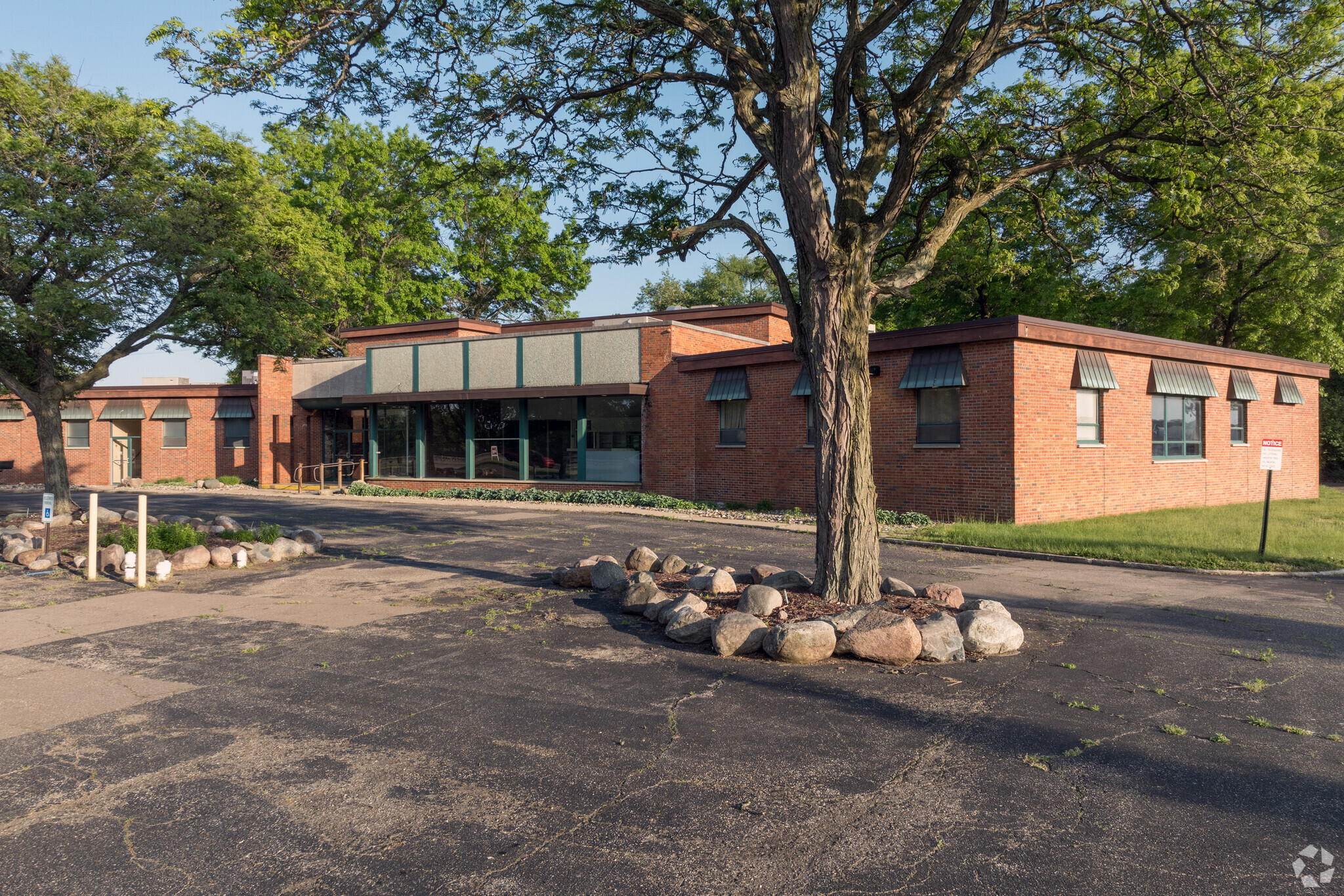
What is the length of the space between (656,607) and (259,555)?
7369 millimetres

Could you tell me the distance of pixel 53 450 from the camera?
685 inches

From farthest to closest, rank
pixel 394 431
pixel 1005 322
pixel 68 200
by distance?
1. pixel 394 431
2. pixel 1005 322
3. pixel 68 200

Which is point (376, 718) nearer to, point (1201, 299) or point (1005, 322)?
point (1005, 322)

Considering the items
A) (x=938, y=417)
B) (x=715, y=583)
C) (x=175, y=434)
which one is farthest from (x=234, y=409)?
(x=715, y=583)

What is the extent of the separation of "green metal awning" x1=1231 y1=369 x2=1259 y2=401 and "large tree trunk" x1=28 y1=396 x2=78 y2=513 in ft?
93.3

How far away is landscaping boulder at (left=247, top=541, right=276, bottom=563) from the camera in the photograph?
40.7 ft

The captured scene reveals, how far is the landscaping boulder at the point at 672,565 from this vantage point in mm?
10445

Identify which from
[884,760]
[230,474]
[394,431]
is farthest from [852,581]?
[230,474]

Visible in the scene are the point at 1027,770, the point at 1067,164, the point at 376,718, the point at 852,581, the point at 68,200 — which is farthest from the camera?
the point at 68,200

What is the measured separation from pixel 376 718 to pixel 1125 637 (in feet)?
22.0

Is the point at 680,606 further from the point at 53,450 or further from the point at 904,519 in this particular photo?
the point at 53,450

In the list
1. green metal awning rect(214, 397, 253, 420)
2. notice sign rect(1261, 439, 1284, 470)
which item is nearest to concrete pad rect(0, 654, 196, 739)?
notice sign rect(1261, 439, 1284, 470)

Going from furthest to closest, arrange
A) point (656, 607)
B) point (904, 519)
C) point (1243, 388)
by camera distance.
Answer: point (1243, 388) → point (904, 519) → point (656, 607)

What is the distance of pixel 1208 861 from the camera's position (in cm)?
362
